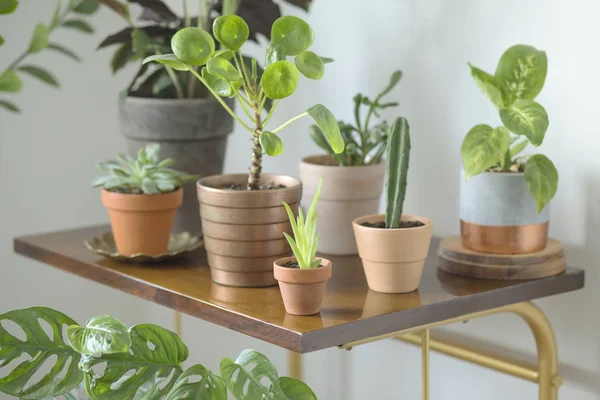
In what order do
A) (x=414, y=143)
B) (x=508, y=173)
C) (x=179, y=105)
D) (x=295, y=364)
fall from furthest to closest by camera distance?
(x=295, y=364) < (x=414, y=143) < (x=179, y=105) < (x=508, y=173)

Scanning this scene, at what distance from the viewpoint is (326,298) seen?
1137mm

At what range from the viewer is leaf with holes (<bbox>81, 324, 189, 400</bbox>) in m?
1.07

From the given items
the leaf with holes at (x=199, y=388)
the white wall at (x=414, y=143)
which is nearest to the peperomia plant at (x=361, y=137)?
the white wall at (x=414, y=143)

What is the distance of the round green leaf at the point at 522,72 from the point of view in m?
1.20

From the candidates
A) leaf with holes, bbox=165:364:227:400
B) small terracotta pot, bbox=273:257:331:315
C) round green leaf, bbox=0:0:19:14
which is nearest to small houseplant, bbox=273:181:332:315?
small terracotta pot, bbox=273:257:331:315

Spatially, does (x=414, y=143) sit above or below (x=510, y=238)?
above

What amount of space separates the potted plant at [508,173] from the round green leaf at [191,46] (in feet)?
1.20

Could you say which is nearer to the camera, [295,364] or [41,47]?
[41,47]

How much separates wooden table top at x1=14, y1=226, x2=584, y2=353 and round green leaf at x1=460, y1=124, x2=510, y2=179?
0.16m

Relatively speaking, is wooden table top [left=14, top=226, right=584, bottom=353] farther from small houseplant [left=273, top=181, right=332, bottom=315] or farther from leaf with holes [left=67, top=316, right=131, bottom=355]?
leaf with holes [left=67, top=316, right=131, bottom=355]

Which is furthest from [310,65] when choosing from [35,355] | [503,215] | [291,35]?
[35,355]

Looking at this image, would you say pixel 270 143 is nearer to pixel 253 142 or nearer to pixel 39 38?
pixel 253 142

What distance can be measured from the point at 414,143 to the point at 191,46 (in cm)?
60

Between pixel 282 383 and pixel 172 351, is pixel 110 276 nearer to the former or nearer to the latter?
pixel 172 351
